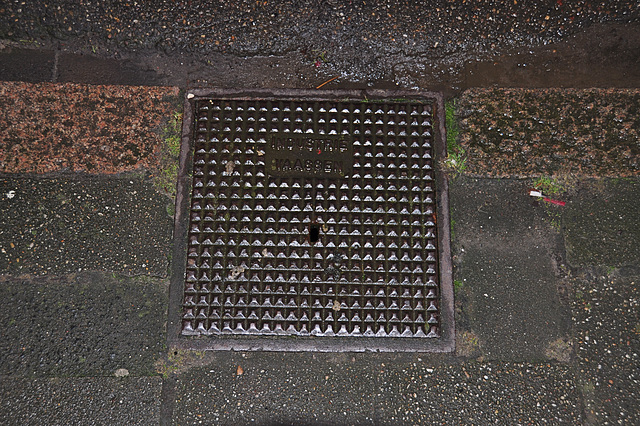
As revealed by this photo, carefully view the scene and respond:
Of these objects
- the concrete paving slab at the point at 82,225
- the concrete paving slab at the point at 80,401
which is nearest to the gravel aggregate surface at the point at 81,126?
the concrete paving slab at the point at 82,225

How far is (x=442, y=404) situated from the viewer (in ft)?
7.95

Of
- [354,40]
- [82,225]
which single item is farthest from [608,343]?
[82,225]

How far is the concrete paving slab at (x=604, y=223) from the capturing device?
2541 millimetres

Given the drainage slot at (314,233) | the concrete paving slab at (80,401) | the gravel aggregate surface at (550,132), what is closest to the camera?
the concrete paving slab at (80,401)

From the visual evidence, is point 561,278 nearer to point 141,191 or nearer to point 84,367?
point 141,191

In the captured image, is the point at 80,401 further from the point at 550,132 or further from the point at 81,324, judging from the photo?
the point at 550,132

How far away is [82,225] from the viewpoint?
2537 mm

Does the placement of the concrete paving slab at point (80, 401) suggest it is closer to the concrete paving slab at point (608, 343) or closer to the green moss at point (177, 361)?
the green moss at point (177, 361)

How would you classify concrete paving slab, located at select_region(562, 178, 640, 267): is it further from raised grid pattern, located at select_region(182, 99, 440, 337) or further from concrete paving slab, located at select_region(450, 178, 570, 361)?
raised grid pattern, located at select_region(182, 99, 440, 337)

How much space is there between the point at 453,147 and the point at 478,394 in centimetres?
172

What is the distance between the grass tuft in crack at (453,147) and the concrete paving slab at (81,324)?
2.21m

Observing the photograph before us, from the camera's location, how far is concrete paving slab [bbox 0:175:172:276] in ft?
8.22

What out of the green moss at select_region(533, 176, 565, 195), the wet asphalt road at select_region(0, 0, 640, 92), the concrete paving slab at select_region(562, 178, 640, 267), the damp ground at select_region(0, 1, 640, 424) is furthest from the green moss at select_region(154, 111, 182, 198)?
the concrete paving slab at select_region(562, 178, 640, 267)

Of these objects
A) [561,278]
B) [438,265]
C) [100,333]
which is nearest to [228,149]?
[100,333]
